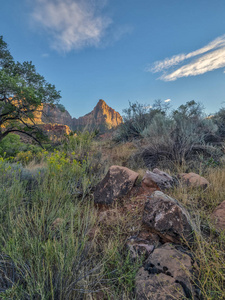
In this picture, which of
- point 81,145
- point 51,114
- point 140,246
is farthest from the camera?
point 51,114

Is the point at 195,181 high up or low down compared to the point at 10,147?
down

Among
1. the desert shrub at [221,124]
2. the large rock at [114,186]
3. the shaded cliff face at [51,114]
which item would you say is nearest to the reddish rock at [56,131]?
the shaded cliff face at [51,114]

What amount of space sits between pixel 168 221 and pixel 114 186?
1.39 m

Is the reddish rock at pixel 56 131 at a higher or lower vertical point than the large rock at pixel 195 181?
higher

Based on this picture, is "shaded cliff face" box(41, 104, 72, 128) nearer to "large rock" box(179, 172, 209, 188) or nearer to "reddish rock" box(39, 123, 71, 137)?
"reddish rock" box(39, 123, 71, 137)

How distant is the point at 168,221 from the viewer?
81.6 inches

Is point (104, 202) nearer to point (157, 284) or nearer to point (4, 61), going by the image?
point (157, 284)

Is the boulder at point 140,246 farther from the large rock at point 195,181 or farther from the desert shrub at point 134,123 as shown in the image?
the desert shrub at point 134,123

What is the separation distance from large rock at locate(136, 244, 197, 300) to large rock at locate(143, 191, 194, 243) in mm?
233

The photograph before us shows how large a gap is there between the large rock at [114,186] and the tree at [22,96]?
10.6 m

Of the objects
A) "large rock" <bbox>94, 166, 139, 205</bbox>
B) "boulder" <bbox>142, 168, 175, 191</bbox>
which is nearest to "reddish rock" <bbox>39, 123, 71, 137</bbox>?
"large rock" <bbox>94, 166, 139, 205</bbox>

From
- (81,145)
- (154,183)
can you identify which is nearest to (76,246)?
(154,183)

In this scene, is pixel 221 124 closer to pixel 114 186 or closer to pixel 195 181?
pixel 195 181

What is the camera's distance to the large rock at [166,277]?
4.58 feet
